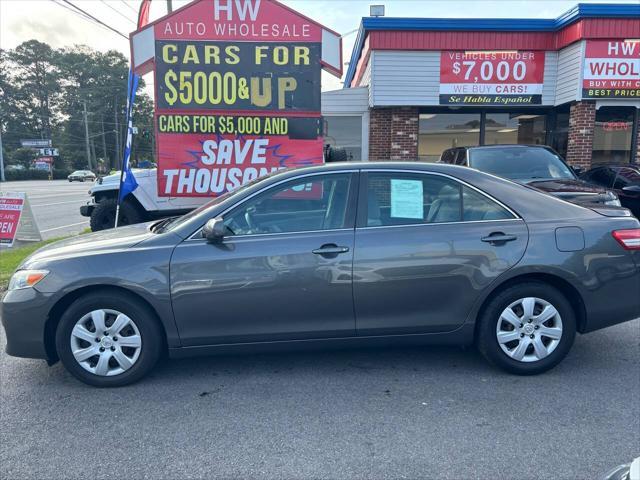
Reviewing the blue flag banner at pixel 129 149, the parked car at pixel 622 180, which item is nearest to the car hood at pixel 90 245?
the blue flag banner at pixel 129 149

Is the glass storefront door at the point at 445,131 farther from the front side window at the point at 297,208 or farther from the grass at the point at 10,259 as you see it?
the front side window at the point at 297,208

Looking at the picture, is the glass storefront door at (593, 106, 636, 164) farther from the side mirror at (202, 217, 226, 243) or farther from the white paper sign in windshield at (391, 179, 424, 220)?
the side mirror at (202, 217, 226, 243)

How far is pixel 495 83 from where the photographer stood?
40.7ft

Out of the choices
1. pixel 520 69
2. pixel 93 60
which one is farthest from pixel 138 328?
pixel 93 60

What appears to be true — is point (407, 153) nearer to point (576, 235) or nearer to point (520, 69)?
point (520, 69)

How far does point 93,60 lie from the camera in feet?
271

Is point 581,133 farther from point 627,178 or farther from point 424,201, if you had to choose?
point 424,201

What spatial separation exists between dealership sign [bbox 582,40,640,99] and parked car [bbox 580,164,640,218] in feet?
8.60

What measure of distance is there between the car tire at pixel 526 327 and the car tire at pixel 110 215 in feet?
23.8

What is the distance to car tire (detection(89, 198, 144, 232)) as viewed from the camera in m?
9.03

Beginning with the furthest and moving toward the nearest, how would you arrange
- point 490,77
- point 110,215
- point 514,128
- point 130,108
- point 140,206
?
point 514,128 < point 490,77 < point 110,215 < point 140,206 < point 130,108

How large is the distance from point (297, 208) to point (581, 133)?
1097cm

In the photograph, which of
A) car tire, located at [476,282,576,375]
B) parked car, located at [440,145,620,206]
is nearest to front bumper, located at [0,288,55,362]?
car tire, located at [476,282,576,375]

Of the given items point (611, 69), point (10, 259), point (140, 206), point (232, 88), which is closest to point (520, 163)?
point (232, 88)
